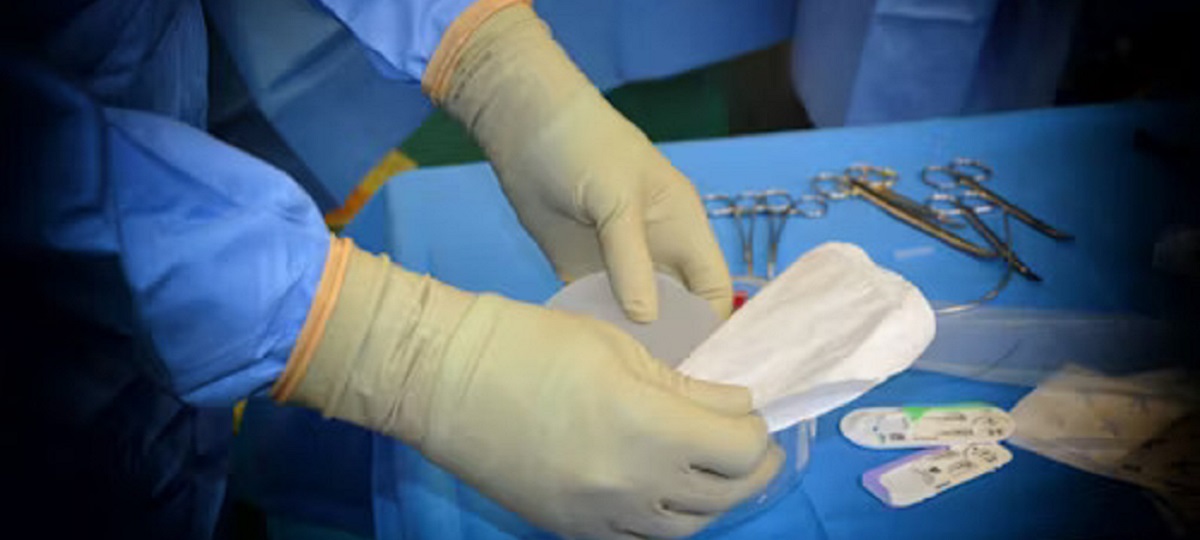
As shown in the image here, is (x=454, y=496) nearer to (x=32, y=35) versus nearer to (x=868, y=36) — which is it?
(x=32, y=35)

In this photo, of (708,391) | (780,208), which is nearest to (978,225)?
(780,208)

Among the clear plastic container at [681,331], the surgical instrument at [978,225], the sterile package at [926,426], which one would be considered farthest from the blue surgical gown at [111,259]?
the surgical instrument at [978,225]

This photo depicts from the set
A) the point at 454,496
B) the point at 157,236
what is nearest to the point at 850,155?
the point at 454,496

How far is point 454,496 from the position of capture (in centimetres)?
96

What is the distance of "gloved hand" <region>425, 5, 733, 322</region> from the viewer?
1084 millimetres

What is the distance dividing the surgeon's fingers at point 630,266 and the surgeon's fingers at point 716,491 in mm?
189

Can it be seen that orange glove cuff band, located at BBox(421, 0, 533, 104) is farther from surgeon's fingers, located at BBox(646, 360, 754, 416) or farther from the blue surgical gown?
surgeon's fingers, located at BBox(646, 360, 754, 416)

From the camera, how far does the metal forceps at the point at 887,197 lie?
1263 millimetres

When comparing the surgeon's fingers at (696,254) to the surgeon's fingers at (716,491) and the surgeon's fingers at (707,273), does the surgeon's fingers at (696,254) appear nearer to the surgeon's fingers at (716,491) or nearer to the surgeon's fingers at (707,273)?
the surgeon's fingers at (707,273)

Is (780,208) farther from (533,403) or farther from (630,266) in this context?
(533,403)

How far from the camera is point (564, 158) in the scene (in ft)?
3.63

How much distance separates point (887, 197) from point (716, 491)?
0.66 m

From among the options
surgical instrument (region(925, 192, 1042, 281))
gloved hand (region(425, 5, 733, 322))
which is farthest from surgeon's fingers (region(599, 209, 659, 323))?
surgical instrument (region(925, 192, 1042, 281))

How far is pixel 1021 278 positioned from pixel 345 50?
114 centimetres
